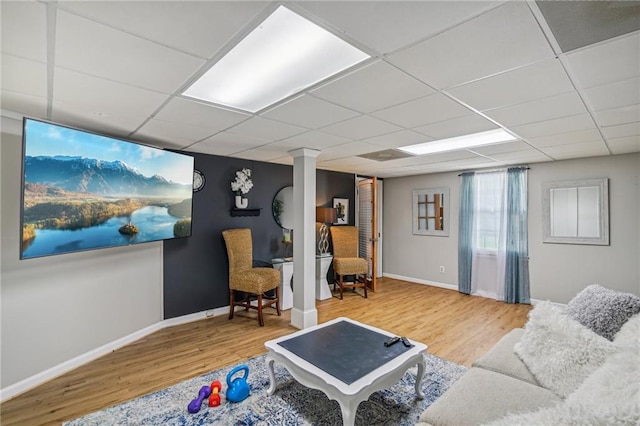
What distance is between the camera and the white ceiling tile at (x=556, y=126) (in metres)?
2.51

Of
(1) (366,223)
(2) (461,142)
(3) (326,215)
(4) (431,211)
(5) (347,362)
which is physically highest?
(2) (461,142)

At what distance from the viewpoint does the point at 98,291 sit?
3.08 metres

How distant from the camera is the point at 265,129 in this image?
112 inches

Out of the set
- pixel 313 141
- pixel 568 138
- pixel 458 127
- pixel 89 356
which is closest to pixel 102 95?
pixel 313 141

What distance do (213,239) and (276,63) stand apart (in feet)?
10.0

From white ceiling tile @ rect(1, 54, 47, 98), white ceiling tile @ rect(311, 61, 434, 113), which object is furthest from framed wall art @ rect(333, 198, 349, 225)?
white ceiling tile @ rect(1, 54, 47, 98)

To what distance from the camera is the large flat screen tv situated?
2.14 metres

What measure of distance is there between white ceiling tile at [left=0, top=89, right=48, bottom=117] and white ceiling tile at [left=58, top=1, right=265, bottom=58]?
142cm

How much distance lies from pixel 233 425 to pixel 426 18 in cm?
262

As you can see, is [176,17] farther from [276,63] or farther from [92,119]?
[92,119]

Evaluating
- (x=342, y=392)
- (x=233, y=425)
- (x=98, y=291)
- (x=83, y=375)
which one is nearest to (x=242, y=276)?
(x=98, y=291)

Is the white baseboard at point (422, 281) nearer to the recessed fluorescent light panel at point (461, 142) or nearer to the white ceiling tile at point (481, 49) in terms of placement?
the recessed fluorescent light panel at point (461, 142)

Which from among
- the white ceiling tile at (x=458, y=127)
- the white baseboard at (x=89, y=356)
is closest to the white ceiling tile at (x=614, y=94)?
the white ceiling tile at (x=458, y=127)

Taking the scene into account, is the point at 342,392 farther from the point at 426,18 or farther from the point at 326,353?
the point at 426,18
